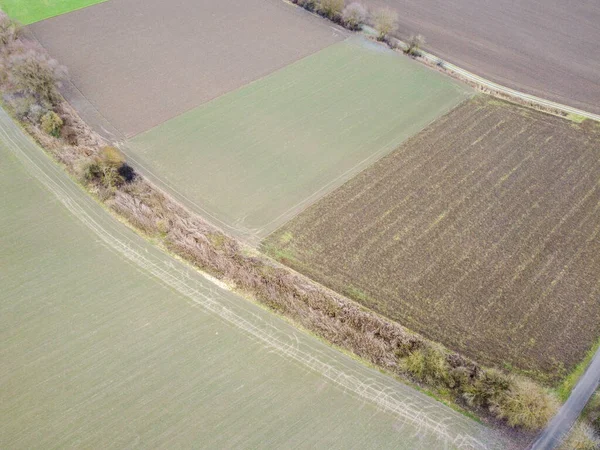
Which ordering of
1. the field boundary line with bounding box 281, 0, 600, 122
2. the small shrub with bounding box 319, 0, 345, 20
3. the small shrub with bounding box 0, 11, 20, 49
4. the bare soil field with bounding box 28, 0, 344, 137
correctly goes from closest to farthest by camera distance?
the bare soil field with bounding box 28, 0, 344, 137
the field boundary line with bounding box 281, 0, 600, 122
the small shrub with bounding box 0, 11, 20, 49
the small shrub with bounding box 319, 0, 345, 20

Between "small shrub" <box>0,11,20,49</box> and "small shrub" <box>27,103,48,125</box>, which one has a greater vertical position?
"small shrub" <box>0,11,20,49</box>

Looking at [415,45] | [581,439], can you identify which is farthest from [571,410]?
[415,45]

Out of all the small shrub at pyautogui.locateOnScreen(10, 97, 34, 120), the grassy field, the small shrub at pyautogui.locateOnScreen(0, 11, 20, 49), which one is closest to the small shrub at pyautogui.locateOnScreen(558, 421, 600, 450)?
the grassy field

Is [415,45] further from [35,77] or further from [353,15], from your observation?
[35,77]

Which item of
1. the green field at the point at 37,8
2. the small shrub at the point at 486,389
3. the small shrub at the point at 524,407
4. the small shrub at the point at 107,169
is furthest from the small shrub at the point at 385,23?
the small shrub at the point at 524,407

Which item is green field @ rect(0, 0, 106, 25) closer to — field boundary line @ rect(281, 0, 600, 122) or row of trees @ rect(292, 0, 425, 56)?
row of trees @ rect(292, 0, 425, 56)

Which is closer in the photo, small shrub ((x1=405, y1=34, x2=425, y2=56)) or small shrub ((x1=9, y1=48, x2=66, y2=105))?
small shrub ((x1=9, y1=48, x2=66, y2=105))

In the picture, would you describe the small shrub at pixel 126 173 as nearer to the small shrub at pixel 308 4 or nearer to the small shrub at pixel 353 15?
the small shrub at pixel 353 15
